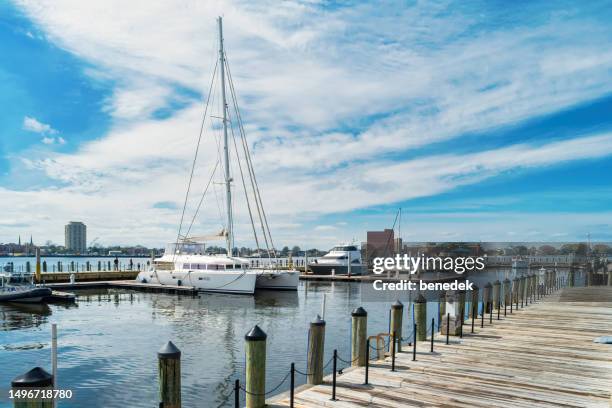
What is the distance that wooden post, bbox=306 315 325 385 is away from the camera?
11648mm

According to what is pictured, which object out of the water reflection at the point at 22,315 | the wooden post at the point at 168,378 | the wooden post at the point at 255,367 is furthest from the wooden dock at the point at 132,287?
the wooden post at the point at 168,378

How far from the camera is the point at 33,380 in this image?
701 cm

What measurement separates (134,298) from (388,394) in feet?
141

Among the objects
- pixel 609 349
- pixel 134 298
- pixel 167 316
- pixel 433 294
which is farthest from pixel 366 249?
pixel 609 349

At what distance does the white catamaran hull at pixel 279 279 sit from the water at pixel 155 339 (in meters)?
3.84

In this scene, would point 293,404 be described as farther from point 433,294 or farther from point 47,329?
point 433,294

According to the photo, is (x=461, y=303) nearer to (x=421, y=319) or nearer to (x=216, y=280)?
(x=421, y=319)

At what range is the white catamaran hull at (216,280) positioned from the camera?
48259 millimetres

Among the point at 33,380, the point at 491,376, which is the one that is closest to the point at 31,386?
the point at 33,380

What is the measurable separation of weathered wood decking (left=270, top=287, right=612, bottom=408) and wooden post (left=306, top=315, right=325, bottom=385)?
336 mm

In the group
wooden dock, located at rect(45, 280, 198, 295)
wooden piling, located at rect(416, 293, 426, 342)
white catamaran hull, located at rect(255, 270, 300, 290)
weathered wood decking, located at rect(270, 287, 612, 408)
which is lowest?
wooden dock, located at rect(45, 280, 198, 295)

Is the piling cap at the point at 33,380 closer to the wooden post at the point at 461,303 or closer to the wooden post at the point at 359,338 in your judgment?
the wooden post at the point at 359,338

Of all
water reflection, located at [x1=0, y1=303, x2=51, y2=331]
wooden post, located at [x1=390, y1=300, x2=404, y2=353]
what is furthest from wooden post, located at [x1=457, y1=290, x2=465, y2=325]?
water reflection, located at [x1=0, y1=303, x2=51, y2=331]

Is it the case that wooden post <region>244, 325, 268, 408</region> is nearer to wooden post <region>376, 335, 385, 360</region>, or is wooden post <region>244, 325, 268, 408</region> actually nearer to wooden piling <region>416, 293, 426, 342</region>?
wooden post <region>376, 335, 385, 360</region>
